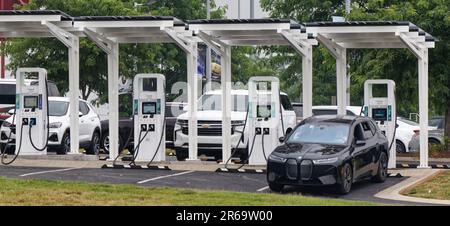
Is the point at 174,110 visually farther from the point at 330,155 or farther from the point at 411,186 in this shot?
the point at 330,155

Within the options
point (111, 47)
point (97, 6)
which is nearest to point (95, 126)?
point (111, 47)

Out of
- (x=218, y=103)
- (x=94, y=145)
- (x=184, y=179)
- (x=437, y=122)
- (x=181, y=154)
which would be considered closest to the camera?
(x=184, y=179)

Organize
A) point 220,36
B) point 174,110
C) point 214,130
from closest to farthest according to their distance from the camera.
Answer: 1. point 220,36
2. point 214,130
3. point 174,110

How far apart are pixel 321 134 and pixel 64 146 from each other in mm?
9246

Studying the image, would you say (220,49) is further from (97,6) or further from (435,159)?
(97,6)

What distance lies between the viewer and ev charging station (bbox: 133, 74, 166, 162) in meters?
23.5

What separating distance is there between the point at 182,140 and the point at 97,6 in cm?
1239


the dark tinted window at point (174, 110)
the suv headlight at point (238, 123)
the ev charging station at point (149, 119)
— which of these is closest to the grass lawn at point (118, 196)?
the ev charging station at point (149, 119)

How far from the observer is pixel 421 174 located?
21578mm

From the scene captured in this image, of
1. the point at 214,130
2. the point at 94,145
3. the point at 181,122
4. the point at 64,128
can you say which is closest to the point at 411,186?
the point at 214,130

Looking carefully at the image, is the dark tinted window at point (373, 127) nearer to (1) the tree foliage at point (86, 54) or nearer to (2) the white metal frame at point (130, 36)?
(2) the white metal frame at point (130, 36)

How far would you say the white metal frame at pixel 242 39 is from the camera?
73.3 feet

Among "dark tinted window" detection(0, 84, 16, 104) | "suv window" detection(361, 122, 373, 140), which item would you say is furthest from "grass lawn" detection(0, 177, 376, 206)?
"dark tinted window" detection(0, 84, 16, 104)

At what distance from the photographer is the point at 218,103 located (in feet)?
85.3
